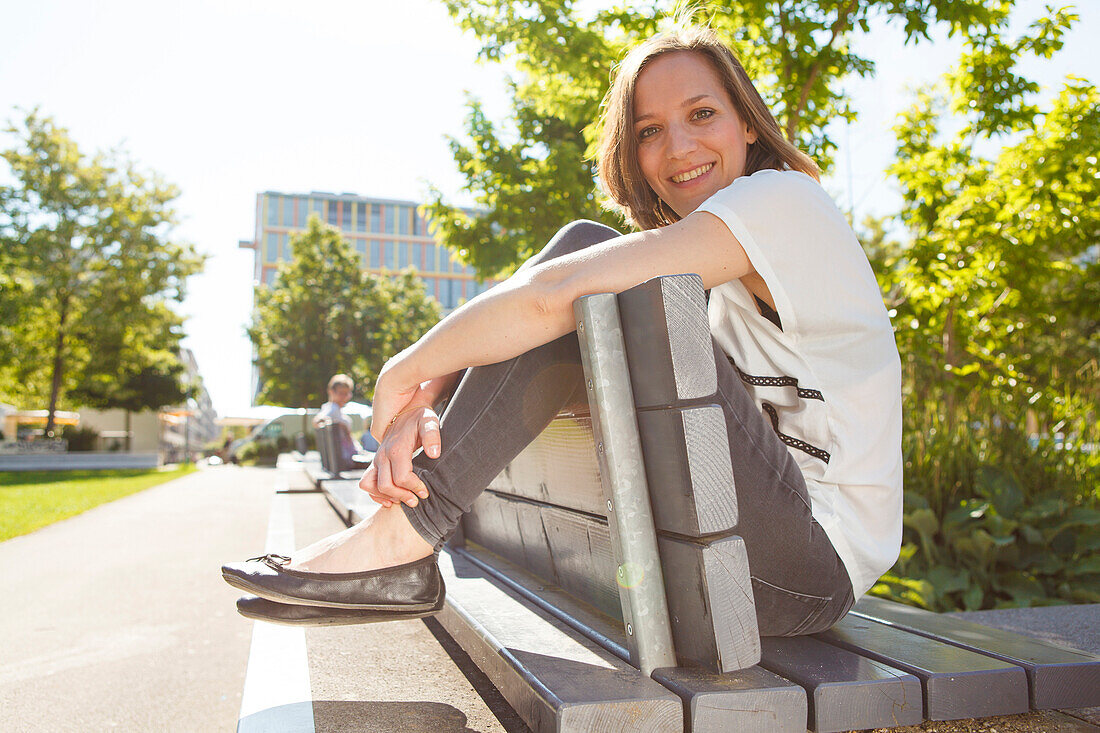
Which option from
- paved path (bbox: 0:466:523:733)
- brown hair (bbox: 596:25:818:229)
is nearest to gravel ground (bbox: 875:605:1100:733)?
paved path (bbox: 0:466:523:733)

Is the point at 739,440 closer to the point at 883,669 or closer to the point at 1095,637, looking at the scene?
the point at 883,669

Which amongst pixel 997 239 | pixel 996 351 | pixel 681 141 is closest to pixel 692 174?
pixel 681 141

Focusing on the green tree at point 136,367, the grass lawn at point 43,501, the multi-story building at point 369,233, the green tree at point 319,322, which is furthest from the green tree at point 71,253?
the multi-story building at point 369,233

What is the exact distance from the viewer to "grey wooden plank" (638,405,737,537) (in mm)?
1205

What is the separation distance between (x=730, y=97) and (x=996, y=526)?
2.74 meters

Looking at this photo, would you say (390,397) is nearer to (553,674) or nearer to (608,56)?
(553,674)

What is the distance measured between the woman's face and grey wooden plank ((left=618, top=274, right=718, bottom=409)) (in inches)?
32.8

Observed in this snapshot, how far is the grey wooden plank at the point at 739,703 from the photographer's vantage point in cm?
117

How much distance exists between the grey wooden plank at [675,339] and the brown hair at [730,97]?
33.6 inches

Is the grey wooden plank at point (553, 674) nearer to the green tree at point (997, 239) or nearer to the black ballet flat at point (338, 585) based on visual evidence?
the black ballet flat at point (338, 585)

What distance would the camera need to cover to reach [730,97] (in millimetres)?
1964

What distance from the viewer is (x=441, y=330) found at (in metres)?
1.50

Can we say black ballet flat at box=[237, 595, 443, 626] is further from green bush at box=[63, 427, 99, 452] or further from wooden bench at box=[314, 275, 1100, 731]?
green bush at box=[63, 427, 99, 452]

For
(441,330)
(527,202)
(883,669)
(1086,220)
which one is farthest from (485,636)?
(527,202)
